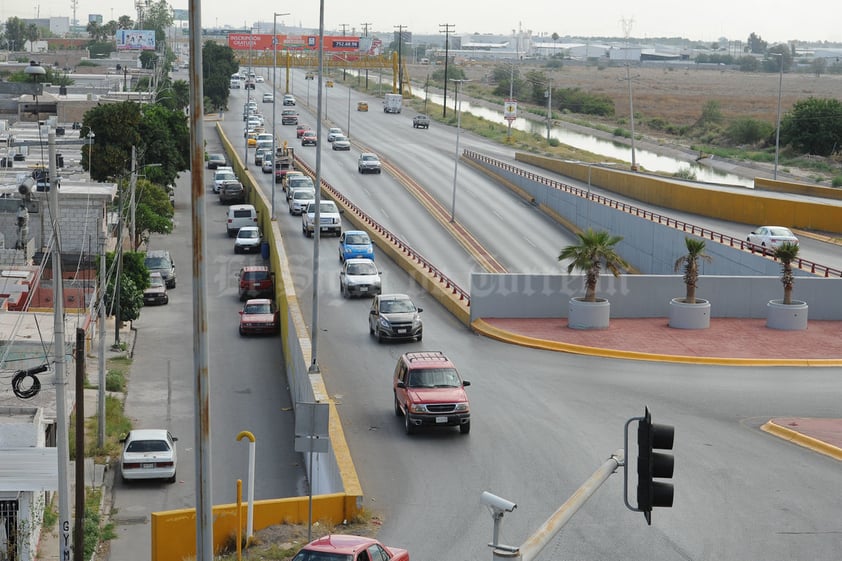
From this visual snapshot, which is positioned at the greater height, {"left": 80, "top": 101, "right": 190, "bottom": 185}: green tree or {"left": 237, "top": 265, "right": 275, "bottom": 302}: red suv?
{"left": 80, "top": 101, "right": 190, "bottom": 185}: green tree

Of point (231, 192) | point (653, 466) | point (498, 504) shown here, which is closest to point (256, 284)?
point (231, 192)

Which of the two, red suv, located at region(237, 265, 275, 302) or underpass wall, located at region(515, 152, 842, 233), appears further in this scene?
underpass wall, located at region(515, 152, 842, 233)

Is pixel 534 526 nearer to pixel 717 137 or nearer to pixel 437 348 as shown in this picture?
pixel 437 348

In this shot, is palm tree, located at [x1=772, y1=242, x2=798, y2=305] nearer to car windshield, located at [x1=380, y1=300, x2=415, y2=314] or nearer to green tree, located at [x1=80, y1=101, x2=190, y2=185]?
car windshield, located at [x1=380, y1=300, x2=415, y2=314]

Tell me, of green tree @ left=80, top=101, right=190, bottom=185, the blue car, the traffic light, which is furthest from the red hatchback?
green tree @ left=80, top=101, right=190, bottom=185

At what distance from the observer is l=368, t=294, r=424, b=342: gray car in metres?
35.8

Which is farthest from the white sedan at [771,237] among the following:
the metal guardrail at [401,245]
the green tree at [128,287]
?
the green tree at [128,287]

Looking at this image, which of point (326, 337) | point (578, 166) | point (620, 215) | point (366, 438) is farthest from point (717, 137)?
point (366, 438)

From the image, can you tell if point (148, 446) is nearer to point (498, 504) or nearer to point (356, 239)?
point (498, 504)

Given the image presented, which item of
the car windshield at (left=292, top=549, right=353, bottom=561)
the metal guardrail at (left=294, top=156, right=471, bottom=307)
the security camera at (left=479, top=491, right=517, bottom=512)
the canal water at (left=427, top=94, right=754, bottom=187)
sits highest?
the security camera at (left=479, top=491, right=517, bottom=512)

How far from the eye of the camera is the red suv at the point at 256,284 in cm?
4997

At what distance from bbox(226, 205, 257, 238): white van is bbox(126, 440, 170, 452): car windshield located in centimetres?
3818

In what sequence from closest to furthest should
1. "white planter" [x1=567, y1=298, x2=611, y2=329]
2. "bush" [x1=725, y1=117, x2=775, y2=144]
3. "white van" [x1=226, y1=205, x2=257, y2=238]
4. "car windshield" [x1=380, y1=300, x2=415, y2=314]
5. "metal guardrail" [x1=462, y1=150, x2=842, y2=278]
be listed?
"car windshield" [x1=380, y1=300, x2=415, y2=314]
"white planter" [x1=567, y1=298, x2=611, y2=329]
"metal guardrail" [x1=462, y1=150, x2=842, y2=278]
"white van" [x1=226, y1=205, x2=257, y2=238]
"bush" [x1=725, y1=117, x2=775, y2=144]

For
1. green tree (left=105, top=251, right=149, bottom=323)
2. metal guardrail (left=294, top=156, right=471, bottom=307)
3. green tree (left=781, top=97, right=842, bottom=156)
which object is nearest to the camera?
metal guardrail (left=294, top=156, right=471, bottom=307)
